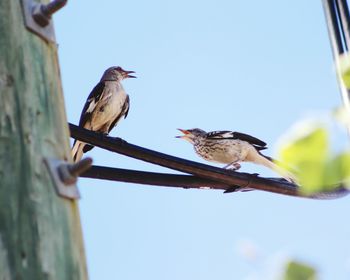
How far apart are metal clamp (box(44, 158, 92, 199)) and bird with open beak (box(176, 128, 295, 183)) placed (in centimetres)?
640

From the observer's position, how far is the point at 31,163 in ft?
5.74

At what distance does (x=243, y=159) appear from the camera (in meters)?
8.66

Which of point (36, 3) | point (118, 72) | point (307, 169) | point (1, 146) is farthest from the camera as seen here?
point (118, 72)

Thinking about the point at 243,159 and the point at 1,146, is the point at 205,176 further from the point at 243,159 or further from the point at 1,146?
the point at 243,159

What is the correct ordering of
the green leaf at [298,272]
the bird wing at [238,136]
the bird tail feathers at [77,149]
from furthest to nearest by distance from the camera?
the bird wing at [238,136] < the bird tail feathers at [77,149] < the green leaf at [298,272]

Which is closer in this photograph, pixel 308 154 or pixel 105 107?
pixel 308 154

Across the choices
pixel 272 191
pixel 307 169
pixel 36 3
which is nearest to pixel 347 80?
pixel 307 169

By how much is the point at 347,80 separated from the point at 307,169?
139mm

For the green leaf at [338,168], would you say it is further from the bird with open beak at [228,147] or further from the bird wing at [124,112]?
the bird wing at [124,112]

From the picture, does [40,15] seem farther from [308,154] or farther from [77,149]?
[77,149]

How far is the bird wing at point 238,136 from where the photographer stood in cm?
838

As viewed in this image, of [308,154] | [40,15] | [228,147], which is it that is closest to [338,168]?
[308,154]

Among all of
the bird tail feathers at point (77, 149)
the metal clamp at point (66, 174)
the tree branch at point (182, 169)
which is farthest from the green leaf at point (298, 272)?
the bird tail feathers at point (77, 149)

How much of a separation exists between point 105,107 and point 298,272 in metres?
8.22
